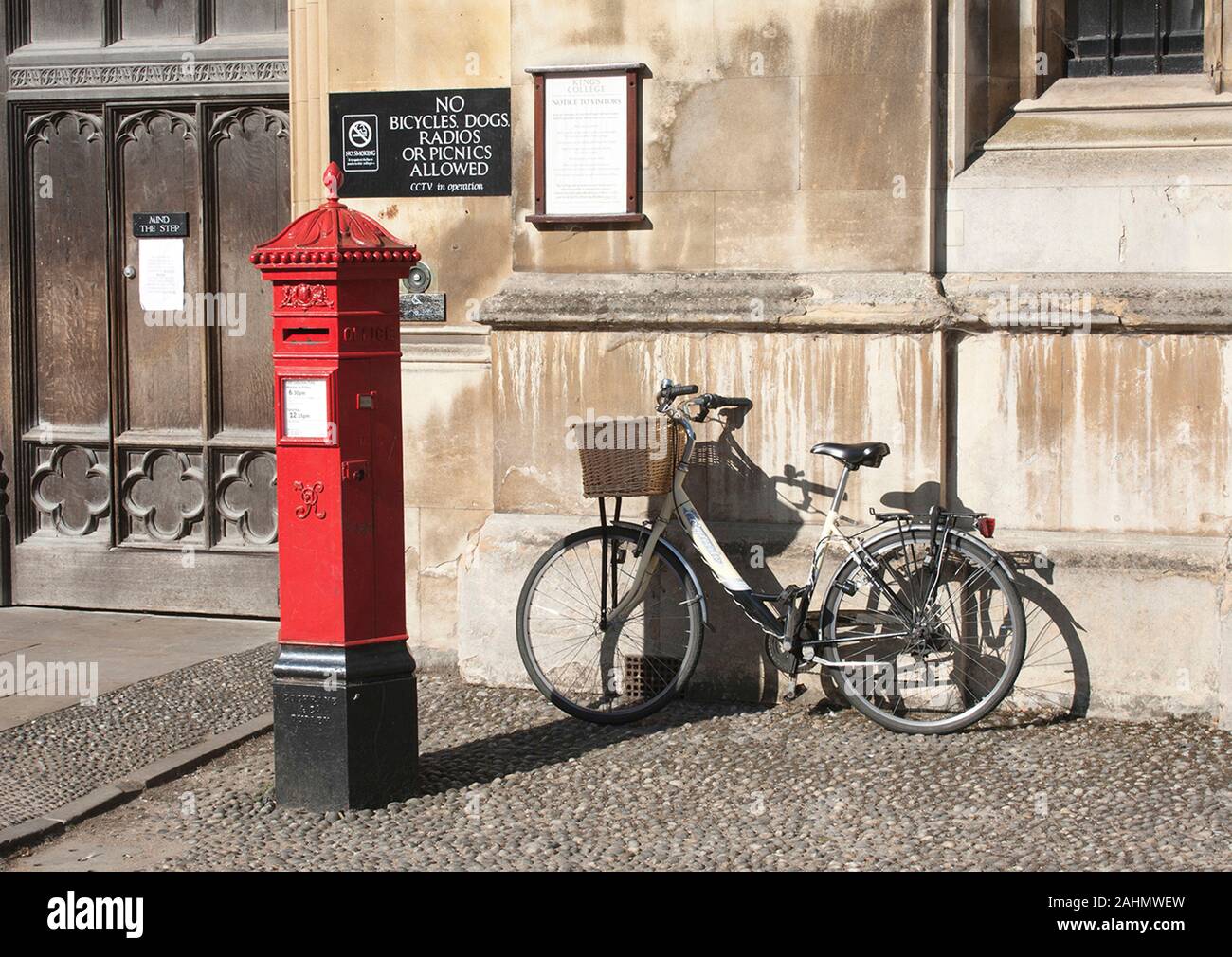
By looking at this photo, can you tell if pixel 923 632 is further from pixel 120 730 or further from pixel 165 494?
pixel 165 494

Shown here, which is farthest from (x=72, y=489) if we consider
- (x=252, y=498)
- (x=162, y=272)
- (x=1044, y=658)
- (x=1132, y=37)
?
(x=1132, y=37)

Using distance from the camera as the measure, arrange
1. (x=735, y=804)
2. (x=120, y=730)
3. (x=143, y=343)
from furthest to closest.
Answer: (x=143, y=343) → (x=120, y=730) → (x=735, y=804)

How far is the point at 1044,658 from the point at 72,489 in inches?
199

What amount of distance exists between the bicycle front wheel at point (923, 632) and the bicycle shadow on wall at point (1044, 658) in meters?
0.12

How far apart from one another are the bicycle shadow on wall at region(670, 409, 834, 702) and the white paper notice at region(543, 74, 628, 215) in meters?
1.10

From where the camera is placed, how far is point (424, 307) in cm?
767

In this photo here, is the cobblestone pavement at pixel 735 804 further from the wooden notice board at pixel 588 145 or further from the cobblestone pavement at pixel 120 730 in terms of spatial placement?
the wooden notice board at pixel 588 145

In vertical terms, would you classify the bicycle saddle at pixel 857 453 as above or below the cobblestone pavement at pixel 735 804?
above

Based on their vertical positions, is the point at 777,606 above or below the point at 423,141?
below

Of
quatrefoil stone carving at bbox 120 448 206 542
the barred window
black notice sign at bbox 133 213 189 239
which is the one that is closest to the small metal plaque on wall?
black notice sign at bbox 133 213 189 239

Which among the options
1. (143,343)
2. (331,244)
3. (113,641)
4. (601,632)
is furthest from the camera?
(143,343)

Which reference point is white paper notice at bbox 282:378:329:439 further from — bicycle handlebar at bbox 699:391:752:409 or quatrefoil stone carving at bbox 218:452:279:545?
quatrefoil stone carving at bbox 218:452:279:545

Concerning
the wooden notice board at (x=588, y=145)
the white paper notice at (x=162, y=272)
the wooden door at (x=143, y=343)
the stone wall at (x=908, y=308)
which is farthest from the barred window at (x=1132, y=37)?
the white paper notice at (x=162, y=272)

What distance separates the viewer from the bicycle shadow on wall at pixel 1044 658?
6734 mm
